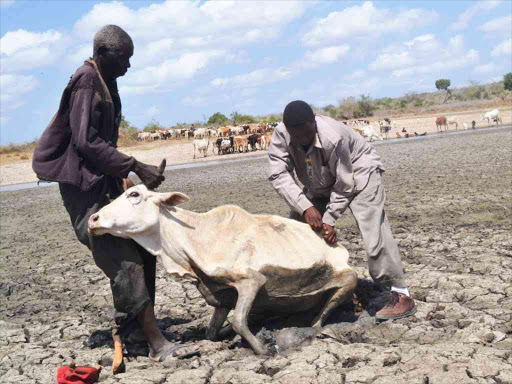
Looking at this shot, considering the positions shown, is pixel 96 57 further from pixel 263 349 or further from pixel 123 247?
pixel 263 349

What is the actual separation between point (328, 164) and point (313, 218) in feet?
1.49

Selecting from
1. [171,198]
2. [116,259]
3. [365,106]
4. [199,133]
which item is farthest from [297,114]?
[365,106]

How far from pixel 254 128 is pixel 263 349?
3974 centimetres

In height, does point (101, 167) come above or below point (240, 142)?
above

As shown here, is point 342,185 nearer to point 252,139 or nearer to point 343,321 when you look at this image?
point 343,321

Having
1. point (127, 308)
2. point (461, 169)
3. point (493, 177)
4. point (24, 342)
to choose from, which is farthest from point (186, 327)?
point (461, 169)

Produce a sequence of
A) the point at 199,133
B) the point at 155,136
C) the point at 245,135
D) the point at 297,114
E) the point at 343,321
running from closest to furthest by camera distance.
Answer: the point at 297,114
the point at 343,321
the point at 245,135
the point at 199,133
the point at 155,136

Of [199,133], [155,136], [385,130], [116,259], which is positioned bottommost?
[385,130]

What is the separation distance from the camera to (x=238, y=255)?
4758mm

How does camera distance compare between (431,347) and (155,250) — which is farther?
(155,250)

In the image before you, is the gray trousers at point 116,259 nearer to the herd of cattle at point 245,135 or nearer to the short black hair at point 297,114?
the short black hair at point 297,114

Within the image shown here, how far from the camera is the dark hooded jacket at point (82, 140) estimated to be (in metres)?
4.50

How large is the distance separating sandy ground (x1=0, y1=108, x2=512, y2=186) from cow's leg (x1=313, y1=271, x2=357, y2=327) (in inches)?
1010

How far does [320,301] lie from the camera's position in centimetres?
515
